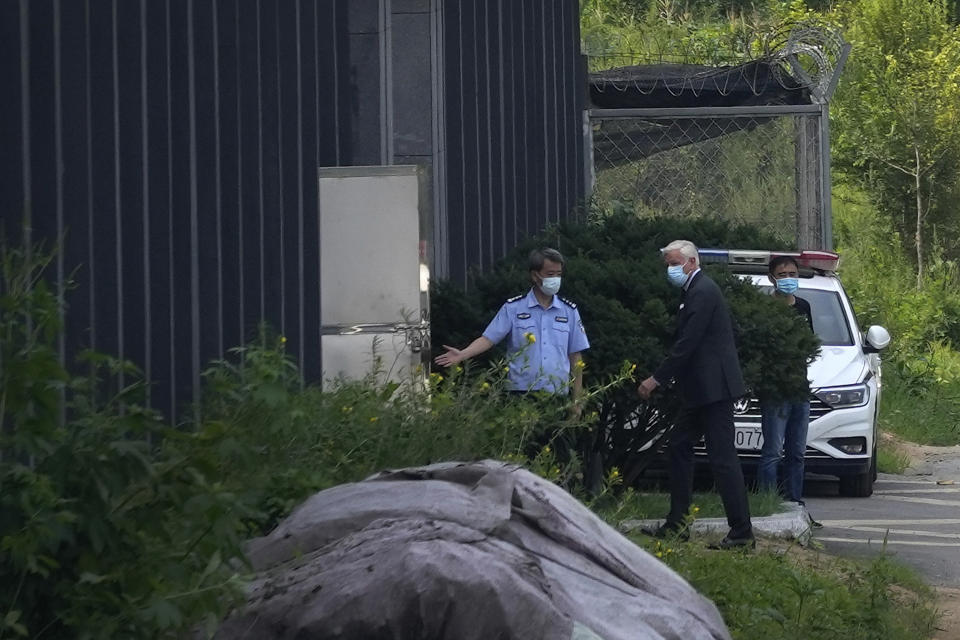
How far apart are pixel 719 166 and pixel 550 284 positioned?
9.66m

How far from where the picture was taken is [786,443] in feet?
39.3

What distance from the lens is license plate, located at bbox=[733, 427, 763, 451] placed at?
12852 mm

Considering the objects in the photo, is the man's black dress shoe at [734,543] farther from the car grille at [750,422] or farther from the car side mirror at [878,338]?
the car side mirror at [878,338]

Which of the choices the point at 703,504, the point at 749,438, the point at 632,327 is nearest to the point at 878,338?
the point at 749,438

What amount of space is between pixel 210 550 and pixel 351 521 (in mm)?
997

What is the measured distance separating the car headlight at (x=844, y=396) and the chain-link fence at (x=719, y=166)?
4.31m

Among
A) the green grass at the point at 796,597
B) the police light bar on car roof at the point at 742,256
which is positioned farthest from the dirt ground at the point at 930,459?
the green grass at the point at 796,597

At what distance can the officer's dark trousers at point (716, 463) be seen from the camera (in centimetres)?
970

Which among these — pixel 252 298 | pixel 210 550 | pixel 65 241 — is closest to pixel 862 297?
pixel 252 298

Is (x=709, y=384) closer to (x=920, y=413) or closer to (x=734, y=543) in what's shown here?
(x=734, y=543)

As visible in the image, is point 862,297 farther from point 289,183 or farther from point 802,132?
point 289,183

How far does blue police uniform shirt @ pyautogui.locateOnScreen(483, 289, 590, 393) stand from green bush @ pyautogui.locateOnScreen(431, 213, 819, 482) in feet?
1.76

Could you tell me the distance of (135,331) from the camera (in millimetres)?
6590

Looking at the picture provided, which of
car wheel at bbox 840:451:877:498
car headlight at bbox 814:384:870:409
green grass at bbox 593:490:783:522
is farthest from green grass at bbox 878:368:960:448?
green grass at bbox 593:490:783:522
